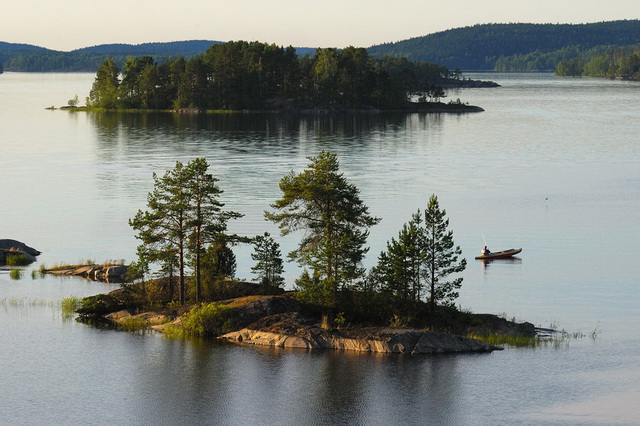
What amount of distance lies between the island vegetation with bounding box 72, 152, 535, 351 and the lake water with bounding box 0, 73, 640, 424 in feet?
7.50

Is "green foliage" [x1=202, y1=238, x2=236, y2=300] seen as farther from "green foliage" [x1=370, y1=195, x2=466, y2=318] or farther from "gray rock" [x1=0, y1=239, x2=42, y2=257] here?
"gray rock" [x1=0, y1=239, x2=42, y2=257]

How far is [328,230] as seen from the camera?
63.2m

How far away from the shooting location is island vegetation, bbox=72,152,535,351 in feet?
195

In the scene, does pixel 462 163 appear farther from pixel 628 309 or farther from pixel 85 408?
pixel 85 408

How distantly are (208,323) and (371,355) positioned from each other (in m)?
10.4

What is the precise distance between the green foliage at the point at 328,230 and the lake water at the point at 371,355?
5743 mm

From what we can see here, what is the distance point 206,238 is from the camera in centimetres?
6550

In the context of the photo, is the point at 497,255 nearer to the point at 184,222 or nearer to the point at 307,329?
the point at 184,222

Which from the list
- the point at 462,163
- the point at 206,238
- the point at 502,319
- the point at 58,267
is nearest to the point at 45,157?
the point at 462,163

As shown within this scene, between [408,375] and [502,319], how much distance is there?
1302 centimetres

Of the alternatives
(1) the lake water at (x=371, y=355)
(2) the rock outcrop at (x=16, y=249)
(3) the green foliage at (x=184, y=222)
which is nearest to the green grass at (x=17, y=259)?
(2) the rock outcrop at (x=16, y=249)

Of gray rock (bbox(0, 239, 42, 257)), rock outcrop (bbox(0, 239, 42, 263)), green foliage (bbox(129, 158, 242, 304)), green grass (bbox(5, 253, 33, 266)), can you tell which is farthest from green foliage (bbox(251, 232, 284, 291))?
gray rock (bbox(0, 239, 42, 257))

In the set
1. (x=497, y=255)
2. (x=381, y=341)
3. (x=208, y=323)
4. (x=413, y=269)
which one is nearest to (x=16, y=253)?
(x=208, y=323)

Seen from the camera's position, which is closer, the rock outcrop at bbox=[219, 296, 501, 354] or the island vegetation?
the rock outcrop at bbox=[219, 296, 501, 354]
